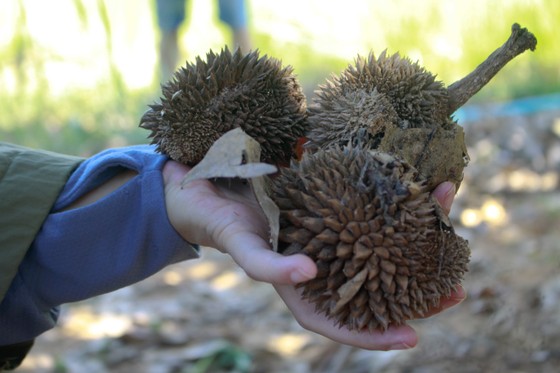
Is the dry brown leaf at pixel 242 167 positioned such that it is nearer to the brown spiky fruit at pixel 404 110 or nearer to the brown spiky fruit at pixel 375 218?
the brown spiky fruit at pixel 375 218

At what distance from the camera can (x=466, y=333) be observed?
8.27ft

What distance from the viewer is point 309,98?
457 centimetres

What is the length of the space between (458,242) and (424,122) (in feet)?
0.94

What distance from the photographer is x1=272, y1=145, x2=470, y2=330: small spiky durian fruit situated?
1.14m

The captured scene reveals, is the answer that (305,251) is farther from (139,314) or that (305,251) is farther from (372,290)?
(139,314)

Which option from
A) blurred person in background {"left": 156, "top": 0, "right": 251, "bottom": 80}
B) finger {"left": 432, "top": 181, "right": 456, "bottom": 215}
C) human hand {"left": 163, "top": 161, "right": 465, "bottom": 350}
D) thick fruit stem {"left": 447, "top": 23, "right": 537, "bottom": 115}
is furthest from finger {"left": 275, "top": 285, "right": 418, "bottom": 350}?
blurred person in background {"left": 156, "top": 0, "right": 251, "bottom": 80}

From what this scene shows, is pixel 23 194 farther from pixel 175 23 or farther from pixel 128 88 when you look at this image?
pixel 175 23

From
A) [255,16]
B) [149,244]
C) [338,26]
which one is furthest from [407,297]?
[255,16]

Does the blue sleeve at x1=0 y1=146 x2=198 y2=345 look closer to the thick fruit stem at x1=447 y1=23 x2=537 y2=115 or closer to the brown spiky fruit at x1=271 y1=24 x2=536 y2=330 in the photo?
the brown spiky fruit at x1=271 y1=24 x2=536 y2=330

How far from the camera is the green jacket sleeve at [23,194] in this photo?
1433mm

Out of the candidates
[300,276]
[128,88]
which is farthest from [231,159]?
[128,88]

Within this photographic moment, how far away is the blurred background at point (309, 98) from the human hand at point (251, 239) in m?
0.51

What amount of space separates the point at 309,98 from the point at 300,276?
11.7 feet

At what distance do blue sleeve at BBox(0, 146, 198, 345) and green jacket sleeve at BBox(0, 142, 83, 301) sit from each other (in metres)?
0.04
